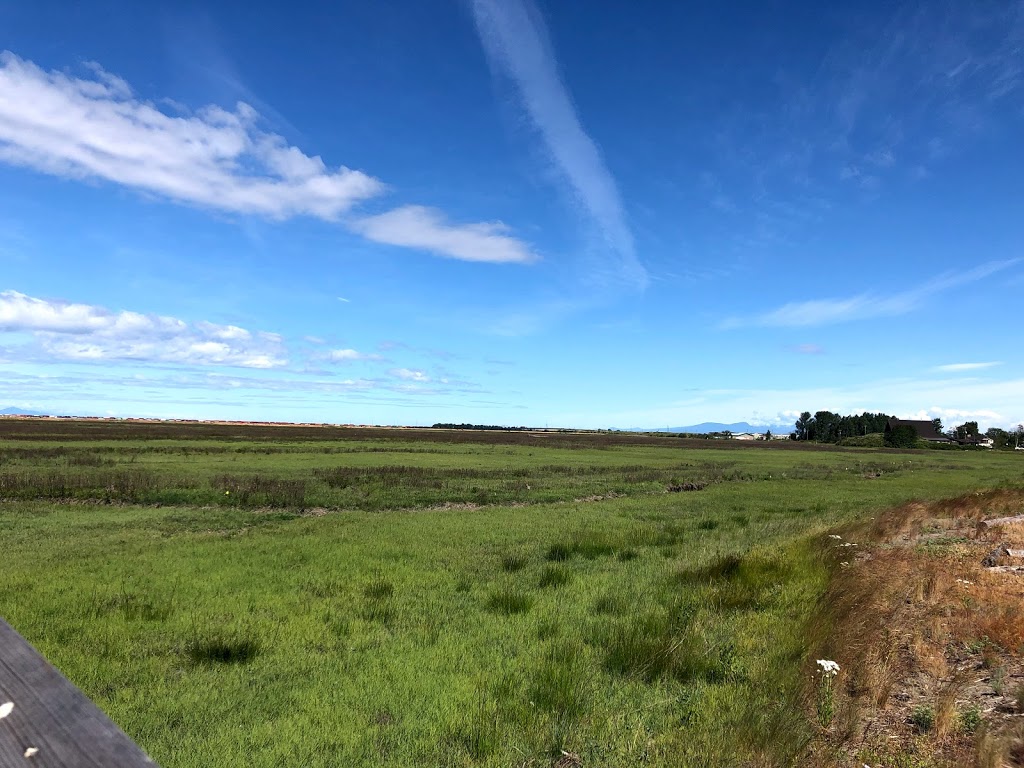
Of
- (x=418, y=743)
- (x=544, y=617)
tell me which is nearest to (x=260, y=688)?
(x=418, y=743)

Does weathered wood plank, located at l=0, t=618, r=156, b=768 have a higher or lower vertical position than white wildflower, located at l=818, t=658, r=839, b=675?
higher

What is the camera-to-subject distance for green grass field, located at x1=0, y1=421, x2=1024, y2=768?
567 cm

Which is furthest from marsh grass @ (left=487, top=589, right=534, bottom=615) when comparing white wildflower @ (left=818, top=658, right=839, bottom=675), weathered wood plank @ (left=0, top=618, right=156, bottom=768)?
weathered wood plank @ (left=0, top=618, right=156, bottom=768)

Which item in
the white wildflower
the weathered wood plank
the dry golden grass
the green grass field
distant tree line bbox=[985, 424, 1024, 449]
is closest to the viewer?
the weathered wood plank

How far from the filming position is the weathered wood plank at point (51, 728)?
1303mm

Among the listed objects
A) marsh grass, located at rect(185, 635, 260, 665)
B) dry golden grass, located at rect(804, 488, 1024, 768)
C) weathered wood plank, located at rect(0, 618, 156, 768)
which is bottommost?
marsh grass, located at rect(185, 635, 260, 665)

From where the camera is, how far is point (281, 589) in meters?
11.2

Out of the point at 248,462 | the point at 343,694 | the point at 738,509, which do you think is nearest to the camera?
the point at 343,694

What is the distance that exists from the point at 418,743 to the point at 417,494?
24.5 metres

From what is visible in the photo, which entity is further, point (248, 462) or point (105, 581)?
point (248, 462)

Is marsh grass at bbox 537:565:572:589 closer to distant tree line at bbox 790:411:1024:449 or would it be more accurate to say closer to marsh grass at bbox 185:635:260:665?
marsh grass at bbox 185:635:260:665

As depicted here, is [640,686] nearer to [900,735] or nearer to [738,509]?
[900,735]

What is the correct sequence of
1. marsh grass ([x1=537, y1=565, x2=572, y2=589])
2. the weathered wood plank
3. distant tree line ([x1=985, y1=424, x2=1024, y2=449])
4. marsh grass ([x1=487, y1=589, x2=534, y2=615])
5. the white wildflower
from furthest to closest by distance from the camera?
distant tree line ([x1=985, y1=424, x2=1024, y2=449]) → marsh grass ([x1=537, y1=565, x2=572, y2=589]) → marsh grass ([x1=487, y1=589, x2=534, y2=615]) → the white wildflower → the weathered wood plank

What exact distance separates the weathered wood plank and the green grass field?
15.4 feet
